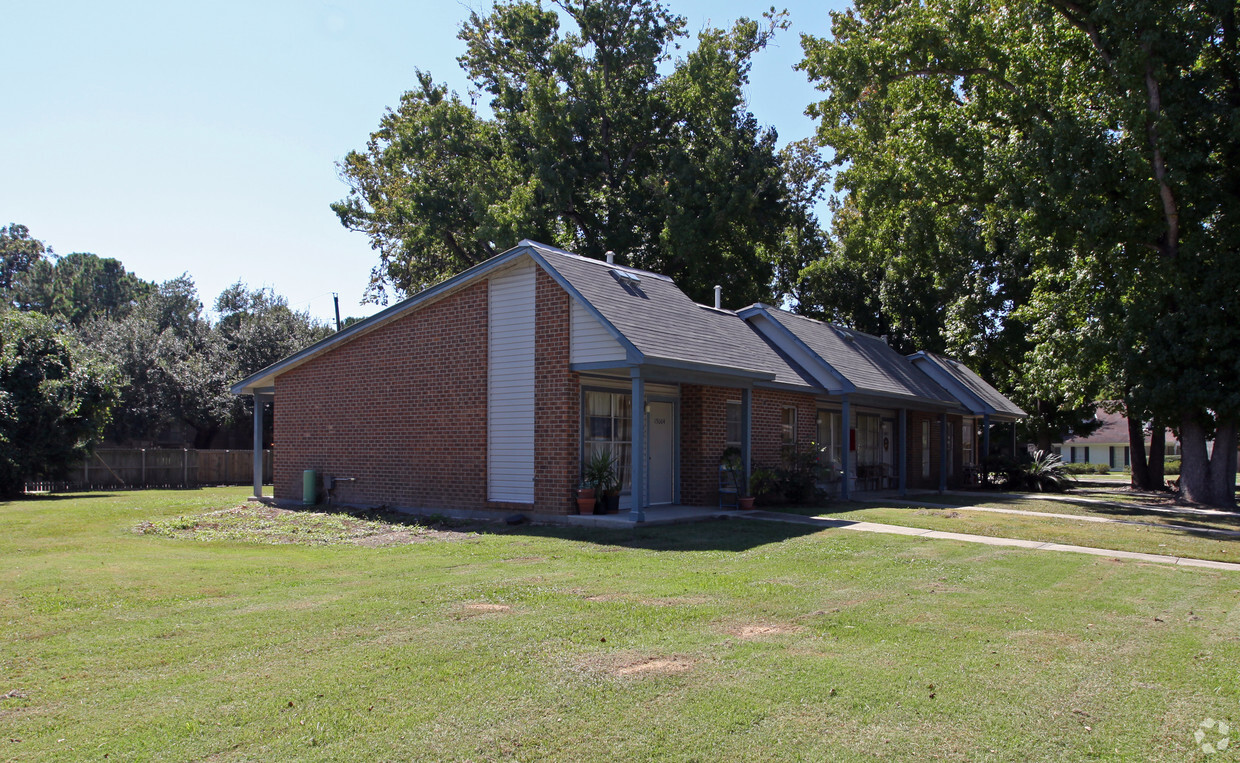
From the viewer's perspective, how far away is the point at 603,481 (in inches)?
640

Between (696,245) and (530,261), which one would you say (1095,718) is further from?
(696,245)

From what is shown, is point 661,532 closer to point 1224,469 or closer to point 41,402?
point 1224,469

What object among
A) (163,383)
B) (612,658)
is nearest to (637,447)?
(612,658)

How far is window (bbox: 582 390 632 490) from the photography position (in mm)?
16812

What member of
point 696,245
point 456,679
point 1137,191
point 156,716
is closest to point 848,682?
point 456,679

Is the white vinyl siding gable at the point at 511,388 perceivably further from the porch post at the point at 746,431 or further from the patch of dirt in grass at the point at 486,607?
the patch of dirt in grass at the point at 486,607

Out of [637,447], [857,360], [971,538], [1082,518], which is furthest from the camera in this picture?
[857,360]

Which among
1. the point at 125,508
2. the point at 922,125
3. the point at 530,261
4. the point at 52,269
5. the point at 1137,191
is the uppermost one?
the point at 52,269

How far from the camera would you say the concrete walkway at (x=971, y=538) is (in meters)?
12.5

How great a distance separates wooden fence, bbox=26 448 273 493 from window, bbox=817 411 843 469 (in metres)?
23.2

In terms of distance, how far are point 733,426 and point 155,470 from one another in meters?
24.1

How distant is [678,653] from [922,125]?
21.1 meters

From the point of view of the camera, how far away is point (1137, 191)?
20.5 meters

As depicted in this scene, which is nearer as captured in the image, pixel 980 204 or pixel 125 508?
pixel 125 508
